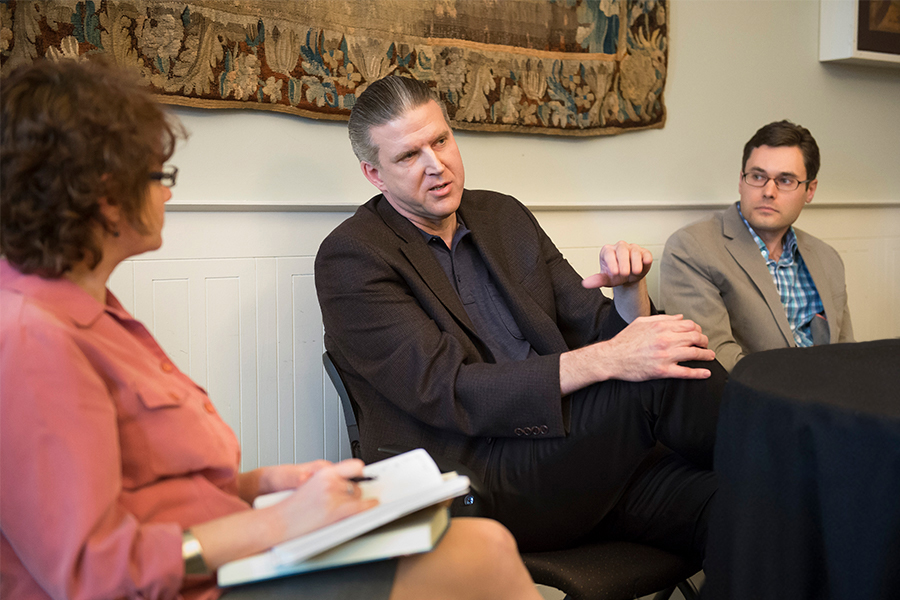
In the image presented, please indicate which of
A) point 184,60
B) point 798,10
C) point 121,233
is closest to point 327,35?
point 184,60

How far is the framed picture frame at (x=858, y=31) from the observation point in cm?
316

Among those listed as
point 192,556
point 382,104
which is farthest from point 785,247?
point 192,556

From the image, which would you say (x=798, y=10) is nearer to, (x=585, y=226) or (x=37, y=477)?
(x=585, y=226)

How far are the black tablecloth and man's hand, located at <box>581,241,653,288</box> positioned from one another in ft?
1.84

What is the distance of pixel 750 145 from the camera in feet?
8.73

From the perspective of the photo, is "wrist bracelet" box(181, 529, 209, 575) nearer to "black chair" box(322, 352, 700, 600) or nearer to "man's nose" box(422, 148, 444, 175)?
"black chair" box(322, 352, 700, 600)

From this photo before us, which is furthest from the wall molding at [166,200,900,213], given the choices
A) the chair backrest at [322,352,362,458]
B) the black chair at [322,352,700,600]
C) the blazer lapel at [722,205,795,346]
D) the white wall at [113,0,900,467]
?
the black chair at [322,352,700,600]

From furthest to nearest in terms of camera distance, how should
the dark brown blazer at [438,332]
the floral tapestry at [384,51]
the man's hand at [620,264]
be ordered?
1. the floral tapestry at [384,51]
2. the man's hand at [620,264]
3. the dark brown blazer at [438,332]

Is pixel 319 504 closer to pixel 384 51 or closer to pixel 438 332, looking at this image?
pixel 438 332

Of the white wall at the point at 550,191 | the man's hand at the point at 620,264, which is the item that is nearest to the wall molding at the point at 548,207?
the white wall at the point at 550,191

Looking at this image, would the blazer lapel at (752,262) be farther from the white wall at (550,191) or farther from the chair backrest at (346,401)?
the chair backrest at (346,401)

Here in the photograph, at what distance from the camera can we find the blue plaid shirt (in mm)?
2607

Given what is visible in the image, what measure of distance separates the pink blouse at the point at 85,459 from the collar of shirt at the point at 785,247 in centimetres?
217

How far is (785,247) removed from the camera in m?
2.66
